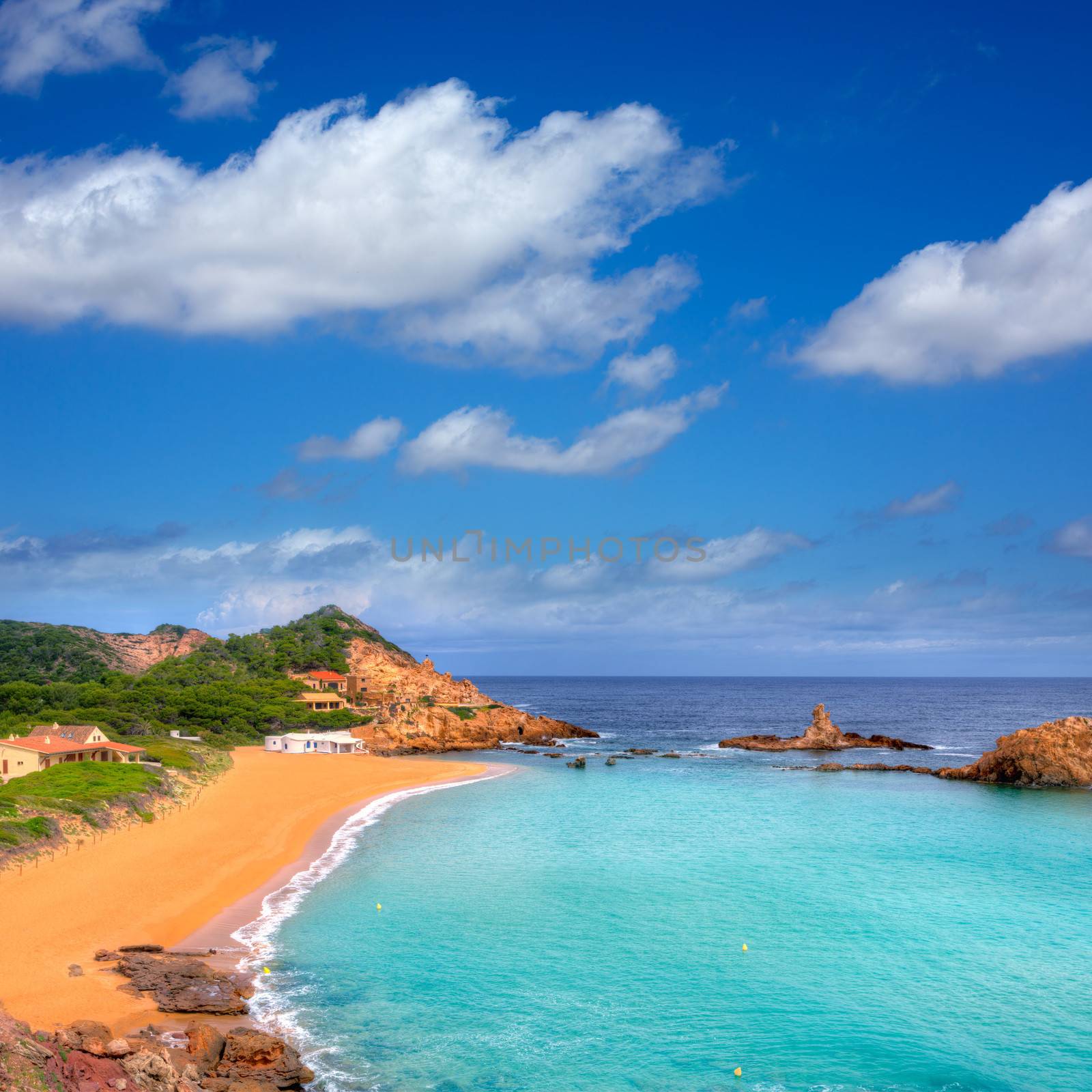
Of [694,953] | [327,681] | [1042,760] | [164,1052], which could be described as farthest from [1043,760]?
[327,681]

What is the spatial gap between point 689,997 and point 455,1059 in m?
7.80

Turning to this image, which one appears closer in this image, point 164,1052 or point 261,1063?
point 164,1052

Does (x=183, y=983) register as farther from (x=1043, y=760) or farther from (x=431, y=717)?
(x=431, y=717)

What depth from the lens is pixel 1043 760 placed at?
69.7 meters

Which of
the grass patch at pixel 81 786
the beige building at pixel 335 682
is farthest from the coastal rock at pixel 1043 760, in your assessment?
the beige building at pixel 335 682

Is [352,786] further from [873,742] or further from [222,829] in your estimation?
[873,742]

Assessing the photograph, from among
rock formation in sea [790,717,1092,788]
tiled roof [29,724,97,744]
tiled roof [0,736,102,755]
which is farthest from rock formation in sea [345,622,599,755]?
rock formation in sea [790,717,1092,788]

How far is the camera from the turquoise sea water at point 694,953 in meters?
22.0

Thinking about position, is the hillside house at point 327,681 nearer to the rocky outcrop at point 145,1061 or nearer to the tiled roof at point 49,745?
the tiled roof at point 49,745

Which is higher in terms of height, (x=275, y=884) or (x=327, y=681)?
(x=327, y=681)

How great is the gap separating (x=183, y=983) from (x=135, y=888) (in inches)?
428

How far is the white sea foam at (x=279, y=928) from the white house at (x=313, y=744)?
2971 centimetres

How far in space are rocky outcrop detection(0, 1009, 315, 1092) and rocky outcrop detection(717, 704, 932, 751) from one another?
8254 cm

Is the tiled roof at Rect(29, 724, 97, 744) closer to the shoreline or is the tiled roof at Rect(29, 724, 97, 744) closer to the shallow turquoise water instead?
the shoreline
